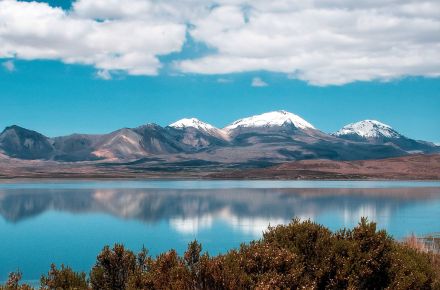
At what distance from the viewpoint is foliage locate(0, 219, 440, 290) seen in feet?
45.2

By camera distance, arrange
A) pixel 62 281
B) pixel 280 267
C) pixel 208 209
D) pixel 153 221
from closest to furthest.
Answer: pixel 280 267 < pixel 62 281 < pixel 153 221 < pixel 208 209

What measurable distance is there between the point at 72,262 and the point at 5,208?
5532 cm

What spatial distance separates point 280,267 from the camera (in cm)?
1454

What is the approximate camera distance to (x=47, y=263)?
43.5 meters

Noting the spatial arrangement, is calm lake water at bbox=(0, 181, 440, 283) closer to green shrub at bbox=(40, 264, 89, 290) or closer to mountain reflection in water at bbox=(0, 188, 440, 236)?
mountain reflection in water at bbox=(0, 188, 440, 236)

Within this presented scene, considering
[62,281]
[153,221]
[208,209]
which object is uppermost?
[62,281]

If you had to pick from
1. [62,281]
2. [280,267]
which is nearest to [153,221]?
[62,281]

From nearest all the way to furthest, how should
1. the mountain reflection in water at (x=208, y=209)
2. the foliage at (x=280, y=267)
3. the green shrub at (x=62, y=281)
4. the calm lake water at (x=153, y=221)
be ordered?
the foliage at (x=280, y=267)
the green shrub at (x=62, y=281)
the calm lake water at (x=153, y=221)
the mountain reflection in water at (x=208, y=209)

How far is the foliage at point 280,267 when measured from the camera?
1378 centimetres

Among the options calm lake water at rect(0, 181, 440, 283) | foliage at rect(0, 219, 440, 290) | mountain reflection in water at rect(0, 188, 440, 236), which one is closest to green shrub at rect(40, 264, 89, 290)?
foliage at rect(0, 219, 440, 290)

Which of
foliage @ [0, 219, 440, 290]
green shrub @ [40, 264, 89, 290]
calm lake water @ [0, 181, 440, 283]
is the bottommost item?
calm lake water @ [0, 181, 440, 283]

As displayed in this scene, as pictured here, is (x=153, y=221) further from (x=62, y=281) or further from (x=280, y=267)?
(x=280, y=267)

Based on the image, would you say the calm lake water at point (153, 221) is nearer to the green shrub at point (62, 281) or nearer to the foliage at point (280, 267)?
the foliage at point (280, 267)

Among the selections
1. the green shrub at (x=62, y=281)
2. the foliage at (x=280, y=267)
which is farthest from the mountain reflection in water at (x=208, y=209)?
the green shrub at (x=62, y=281)
